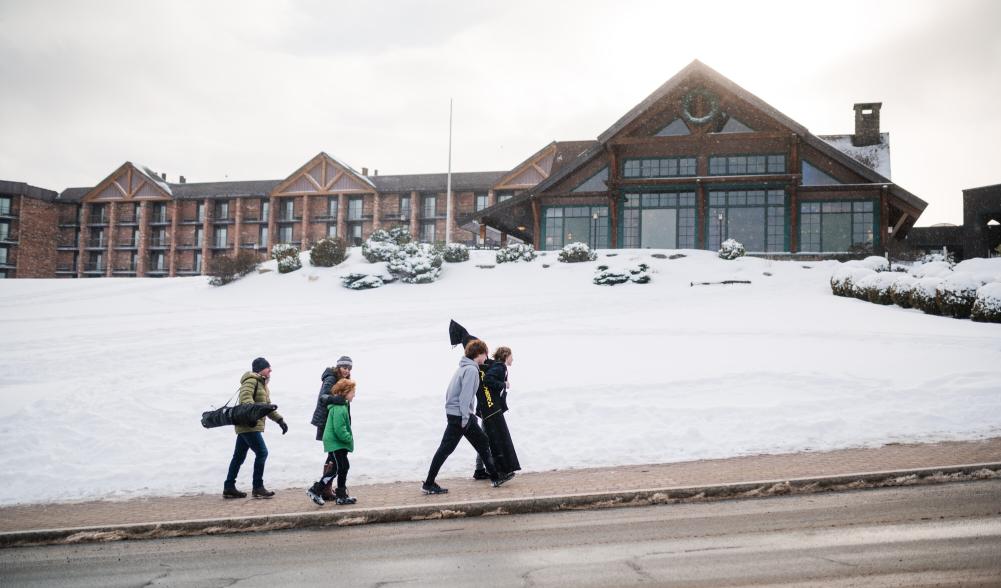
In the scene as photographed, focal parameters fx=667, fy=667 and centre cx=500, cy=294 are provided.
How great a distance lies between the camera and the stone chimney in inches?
1273

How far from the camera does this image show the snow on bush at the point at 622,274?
23.9m

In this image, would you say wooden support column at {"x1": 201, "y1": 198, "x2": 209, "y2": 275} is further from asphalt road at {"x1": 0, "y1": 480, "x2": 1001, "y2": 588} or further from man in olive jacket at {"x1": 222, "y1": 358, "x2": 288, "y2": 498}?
asphalt road at {"x1": 0, "y1": 480, "x2": 1001, "y2": 588}

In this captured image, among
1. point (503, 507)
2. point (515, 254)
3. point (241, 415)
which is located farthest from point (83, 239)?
point (503, 507)

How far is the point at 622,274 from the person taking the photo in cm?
2406

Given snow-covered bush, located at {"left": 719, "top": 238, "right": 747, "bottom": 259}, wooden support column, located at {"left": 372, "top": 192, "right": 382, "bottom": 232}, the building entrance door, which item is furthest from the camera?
wooden support column, located at {"left": 372, "top": 192, "right": 382, "bottom": 232}

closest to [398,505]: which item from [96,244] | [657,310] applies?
[657,310]

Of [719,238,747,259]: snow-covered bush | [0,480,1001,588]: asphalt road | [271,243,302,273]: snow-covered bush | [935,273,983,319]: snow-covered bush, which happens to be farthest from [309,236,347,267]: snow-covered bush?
[0,480,1001,588]: asphalt road

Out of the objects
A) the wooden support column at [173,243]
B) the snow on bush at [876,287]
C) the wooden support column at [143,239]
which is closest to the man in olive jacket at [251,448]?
the snow on bush at [876,287]

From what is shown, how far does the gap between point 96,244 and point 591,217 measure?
Answer: 4980cm

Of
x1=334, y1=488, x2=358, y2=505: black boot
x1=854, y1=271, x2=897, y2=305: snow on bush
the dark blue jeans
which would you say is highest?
x1=854, y1=271, x2=897, y2=305: snow on bush

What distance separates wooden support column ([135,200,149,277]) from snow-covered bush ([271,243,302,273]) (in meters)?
36.2

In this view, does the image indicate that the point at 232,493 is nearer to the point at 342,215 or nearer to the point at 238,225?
the point at 342,215

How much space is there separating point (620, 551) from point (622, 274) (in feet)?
62.3

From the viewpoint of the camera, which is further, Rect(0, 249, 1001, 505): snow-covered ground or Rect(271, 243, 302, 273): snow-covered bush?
Rect(271, 243, 302, 273): snow-covered bush
